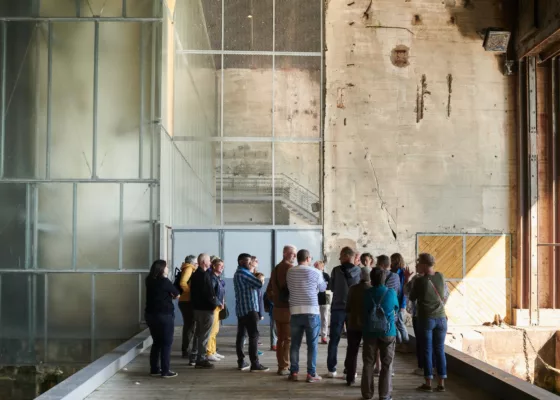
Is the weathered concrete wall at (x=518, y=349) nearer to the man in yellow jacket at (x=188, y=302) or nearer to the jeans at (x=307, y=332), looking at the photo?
the man in yellow jacket at (x=188, y=302)

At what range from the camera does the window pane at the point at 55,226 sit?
18.1m

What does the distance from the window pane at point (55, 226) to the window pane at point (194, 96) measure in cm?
330

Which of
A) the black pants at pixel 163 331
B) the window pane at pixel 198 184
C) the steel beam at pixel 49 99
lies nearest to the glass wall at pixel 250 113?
the window pane at pixel 198 184

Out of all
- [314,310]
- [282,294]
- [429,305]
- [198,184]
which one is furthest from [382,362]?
[198,184]

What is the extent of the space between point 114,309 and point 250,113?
230 inches

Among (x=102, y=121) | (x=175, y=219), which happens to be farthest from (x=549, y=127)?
(x=102, y=121)

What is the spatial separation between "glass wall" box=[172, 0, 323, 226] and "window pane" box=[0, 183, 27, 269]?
3645mm

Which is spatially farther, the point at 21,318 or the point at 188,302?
the point at 21,318

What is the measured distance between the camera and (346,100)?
20.6 meters

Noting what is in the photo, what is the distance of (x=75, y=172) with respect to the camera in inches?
717

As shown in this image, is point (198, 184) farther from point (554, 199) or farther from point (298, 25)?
point (554, 199)

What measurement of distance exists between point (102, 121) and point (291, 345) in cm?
963

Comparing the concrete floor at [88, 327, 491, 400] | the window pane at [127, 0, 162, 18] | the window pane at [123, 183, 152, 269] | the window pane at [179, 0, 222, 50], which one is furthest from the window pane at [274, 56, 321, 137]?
the concrete floor at [88, 327, 491, 400]

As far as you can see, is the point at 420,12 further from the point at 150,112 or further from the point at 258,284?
the point at 258,284
